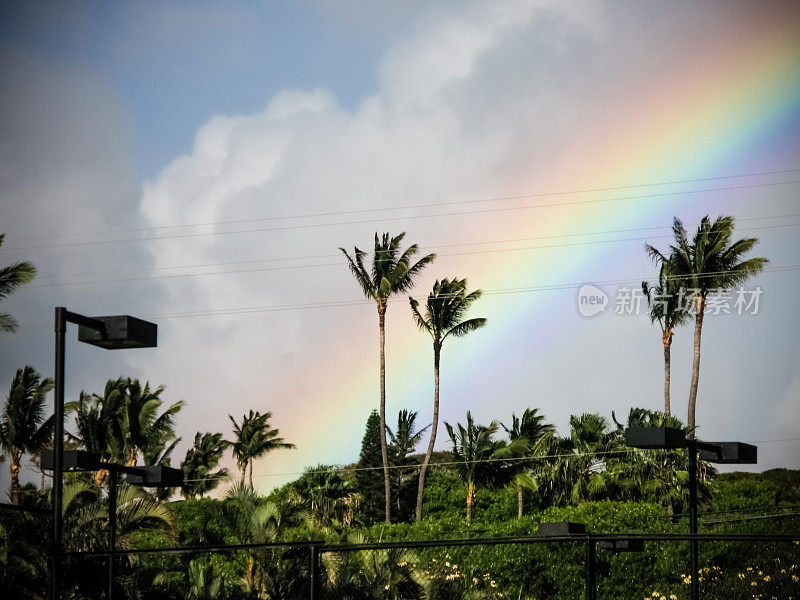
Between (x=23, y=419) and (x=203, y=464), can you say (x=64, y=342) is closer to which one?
(x=23, y=419)

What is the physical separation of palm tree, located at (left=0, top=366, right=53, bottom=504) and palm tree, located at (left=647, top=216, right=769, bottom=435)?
2767 centimetres

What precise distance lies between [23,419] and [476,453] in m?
18.3

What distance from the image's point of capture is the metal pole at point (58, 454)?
7.85 meters

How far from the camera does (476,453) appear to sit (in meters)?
43.8

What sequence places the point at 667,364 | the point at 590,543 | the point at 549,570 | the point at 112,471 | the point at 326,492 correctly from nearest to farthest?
the point at 590,543 < the point at 112,471 < the point at 549,570 < the point at 326,492 < the point at 667,364

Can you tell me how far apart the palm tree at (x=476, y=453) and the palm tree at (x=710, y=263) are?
31.0 feet

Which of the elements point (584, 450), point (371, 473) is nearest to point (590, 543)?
point (584, 450)

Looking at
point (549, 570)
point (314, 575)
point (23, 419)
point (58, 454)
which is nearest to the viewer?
point (314, 575)

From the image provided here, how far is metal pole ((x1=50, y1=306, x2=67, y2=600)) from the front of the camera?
7.85 m

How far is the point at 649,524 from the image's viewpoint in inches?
1176

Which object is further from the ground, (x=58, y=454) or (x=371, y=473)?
(x=58, y=454)

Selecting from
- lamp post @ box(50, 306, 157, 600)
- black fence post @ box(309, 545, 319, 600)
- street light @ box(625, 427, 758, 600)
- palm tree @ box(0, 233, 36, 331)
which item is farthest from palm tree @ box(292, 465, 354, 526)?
black fence post @ box(309, 545, 319, 600)

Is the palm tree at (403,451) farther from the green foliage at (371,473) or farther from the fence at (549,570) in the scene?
the fence at (549,570)

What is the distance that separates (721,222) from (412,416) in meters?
18.8
